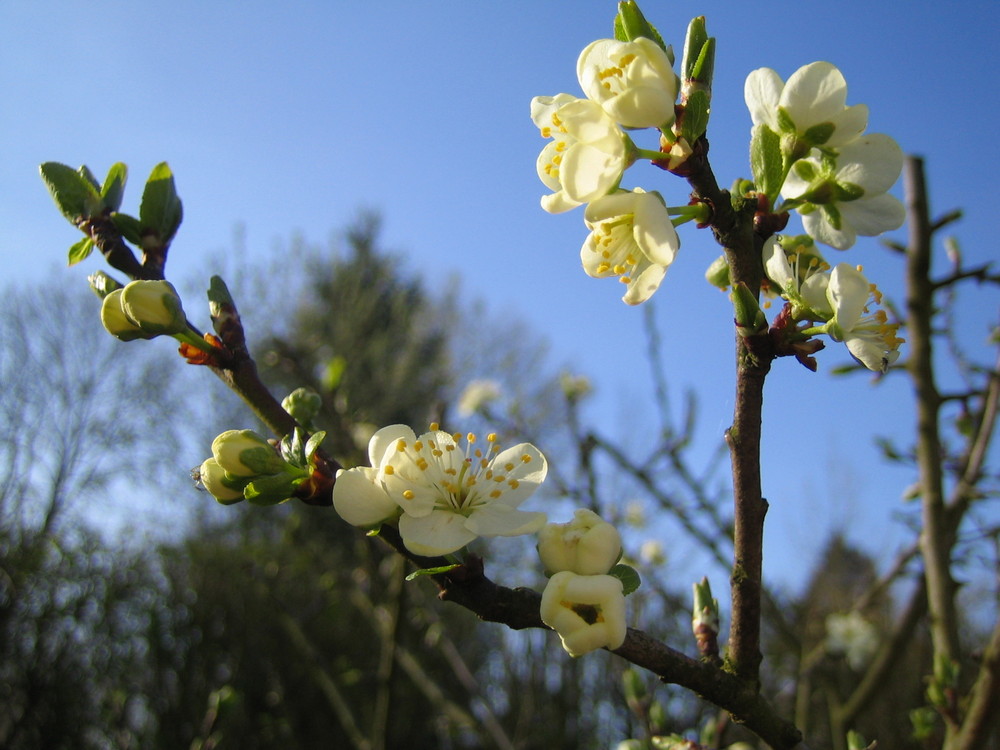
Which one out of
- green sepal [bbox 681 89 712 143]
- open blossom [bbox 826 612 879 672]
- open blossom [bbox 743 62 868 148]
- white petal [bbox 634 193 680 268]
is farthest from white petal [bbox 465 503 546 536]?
open blossom [bbox 826 612 879 672]

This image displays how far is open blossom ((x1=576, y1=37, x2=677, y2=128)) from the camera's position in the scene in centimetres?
76

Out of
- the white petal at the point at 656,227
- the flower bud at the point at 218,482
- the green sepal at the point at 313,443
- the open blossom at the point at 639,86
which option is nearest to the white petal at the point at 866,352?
the white petal at the point at 656,227

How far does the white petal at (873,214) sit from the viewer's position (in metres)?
0.90

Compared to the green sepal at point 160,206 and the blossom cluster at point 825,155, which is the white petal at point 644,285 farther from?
the green sepal at point 160,206

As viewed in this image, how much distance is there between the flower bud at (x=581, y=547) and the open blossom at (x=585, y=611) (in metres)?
0.03

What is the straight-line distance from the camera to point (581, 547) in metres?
0.75

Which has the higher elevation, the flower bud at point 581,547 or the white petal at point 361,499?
the white petal at point 361,499

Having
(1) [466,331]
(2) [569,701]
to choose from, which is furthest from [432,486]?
(1) [466,331]

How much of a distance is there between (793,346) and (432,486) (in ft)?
1.45

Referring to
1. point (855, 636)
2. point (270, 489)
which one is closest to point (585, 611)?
point (270, 489)

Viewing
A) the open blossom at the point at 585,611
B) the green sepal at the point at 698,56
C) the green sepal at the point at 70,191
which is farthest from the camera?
the green sepal at the point at 70,191

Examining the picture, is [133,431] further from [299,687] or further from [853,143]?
[853,143]

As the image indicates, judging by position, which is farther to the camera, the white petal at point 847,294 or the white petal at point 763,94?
the white petal at point 763,94

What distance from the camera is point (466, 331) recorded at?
16547 millimetres
